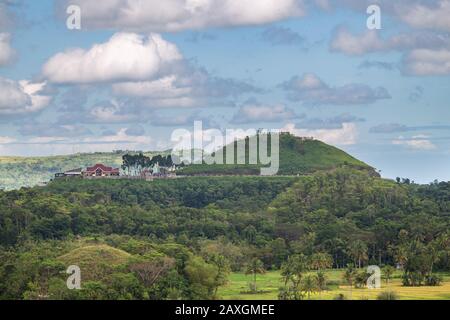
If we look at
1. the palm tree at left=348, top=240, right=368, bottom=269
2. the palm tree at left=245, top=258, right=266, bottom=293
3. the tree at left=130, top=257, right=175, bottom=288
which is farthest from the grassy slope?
the palm tree at left=348, top=240, right=368, bottom=269

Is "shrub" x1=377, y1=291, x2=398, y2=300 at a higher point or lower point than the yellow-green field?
higher

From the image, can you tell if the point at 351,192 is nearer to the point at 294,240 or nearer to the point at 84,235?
the point at 294,240

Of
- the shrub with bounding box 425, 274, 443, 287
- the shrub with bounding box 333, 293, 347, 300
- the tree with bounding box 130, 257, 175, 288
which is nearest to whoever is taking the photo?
the shrub with bounding box 333, 293, 347, 300

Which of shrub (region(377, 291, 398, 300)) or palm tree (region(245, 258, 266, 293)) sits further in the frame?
palm tree (region(245, 258, 266, 293))

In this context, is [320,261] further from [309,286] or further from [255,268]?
[309,286]

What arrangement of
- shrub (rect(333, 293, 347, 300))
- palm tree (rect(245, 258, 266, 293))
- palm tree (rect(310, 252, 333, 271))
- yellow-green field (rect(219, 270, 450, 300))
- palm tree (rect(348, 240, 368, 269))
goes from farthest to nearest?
palm tree (rect(348, 240, 368, 269)) → palm tree (rect(310, 252, 333, 271)) → palm tree (rect(245, 258, 266, 293)) → yellow-green field (rect(219, 270, 450, 300)) → shrub (rect(333, 293, 347, 300))

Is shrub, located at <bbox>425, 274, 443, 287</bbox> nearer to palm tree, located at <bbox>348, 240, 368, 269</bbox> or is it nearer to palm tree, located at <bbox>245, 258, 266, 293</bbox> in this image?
palm tree, located at <bbox>348, 240, 368, 269</bbox>
